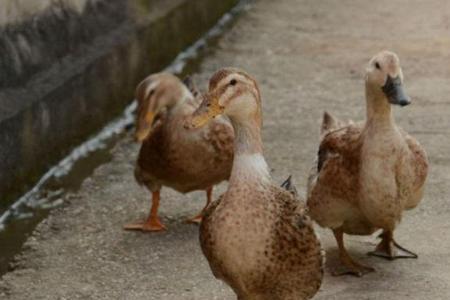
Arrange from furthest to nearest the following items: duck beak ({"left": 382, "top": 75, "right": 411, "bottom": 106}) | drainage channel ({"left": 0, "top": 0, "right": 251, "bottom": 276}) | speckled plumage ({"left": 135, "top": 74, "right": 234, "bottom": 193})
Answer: drainage channel ({"left": 0, "top": 0, "right": 251, "bottom": 276}) → speckled plumage ({"left": 135, "top": 74, "right": 234, "bottom": 193}) → duck beak ({"left": 382, "top": 75, "right": 411, "bottom": 106})

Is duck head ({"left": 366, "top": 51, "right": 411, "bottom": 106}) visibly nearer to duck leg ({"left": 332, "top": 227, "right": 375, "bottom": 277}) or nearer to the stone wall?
duck leg ({"left": 332, "top": 227, "right": 375, "bottom": 277})

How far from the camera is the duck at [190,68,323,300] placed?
15.8 feet

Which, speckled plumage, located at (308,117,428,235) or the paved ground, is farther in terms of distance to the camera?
the paved ground

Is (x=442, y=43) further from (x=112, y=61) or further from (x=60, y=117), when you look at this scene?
(x=60, y=117)

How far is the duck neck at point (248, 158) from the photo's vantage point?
4910 millimetres

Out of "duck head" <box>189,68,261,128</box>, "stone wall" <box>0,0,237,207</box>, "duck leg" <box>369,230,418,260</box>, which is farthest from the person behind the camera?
"stone wall" <box>0,0,237,207</box>

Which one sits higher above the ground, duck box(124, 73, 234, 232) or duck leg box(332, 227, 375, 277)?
duck box(124, 73, 234, 232)

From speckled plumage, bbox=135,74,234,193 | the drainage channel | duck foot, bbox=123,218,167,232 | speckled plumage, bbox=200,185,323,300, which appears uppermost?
speckled plumage, bbox=200,185,323,300

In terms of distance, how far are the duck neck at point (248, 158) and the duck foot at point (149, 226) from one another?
1861 mm

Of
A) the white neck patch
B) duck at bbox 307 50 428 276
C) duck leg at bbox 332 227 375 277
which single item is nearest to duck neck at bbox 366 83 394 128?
duck at bbox 307 50 428 276

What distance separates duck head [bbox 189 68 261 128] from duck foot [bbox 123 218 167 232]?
1.87 meters

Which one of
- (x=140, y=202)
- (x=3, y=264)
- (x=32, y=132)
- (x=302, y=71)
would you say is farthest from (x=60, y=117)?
(x=302, y=71)

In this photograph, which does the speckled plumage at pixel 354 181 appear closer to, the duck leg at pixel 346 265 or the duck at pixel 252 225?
the duck leg at pixel 346 265

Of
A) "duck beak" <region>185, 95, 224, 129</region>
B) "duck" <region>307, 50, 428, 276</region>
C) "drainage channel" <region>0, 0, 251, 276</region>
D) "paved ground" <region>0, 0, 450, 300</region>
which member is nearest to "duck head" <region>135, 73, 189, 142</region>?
"paved ground" <region>0, 0, 450, 300</region>
